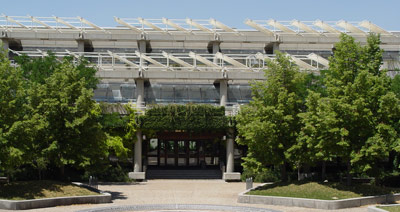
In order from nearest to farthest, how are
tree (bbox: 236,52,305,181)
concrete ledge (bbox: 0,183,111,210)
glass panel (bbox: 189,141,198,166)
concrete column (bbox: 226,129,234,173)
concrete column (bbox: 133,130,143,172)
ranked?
concrete ledge (bbox: 0,183,111,210), tree (bbox: 236,52,305,181), concrete column (bbox: 133,130,143,172), concrete column (bbox: 226,129,234,173), glass panel (bbox: 189,141,198,166)

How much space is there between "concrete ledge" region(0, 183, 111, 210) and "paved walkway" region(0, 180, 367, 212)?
502 mm

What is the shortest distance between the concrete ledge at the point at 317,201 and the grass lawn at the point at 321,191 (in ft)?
1.61

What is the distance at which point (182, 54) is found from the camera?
43.8 metres

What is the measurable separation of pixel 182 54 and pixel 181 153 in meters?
8.98

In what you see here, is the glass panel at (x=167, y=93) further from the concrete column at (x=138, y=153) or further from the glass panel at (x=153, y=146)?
the concrete column at (x=138, y=153)

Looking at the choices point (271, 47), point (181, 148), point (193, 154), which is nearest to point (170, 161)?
point (181, 148)

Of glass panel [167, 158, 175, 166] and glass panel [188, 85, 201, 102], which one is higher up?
glass panel [188, 85, 201, 102]

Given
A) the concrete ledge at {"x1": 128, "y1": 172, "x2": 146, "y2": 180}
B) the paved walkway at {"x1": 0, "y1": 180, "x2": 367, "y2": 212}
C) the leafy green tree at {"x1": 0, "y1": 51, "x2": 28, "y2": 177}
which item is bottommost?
the paved walkway at {"x1": 0, "y1": 180, "x2": 367, "y2": 212}

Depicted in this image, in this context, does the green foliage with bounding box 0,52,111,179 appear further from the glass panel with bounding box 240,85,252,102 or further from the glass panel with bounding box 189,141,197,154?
the glass panel with bounding box 240,85,252,102

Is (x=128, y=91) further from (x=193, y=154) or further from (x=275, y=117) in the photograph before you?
(x=275, y=117)

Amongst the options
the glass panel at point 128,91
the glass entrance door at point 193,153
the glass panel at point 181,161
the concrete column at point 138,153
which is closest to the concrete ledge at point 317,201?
the concrete column at point 138,153

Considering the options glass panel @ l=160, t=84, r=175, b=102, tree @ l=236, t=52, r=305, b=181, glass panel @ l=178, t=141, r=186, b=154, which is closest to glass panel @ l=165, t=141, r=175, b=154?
glass panel @ l=178, t=141, r=186, b=154

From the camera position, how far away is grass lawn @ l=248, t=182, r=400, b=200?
24.5 metres

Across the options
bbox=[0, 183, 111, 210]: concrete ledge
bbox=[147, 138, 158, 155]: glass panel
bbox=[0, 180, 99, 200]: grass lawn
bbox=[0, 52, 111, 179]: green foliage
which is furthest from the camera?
bbox=[147, 138, 158, 155]: glass panel
